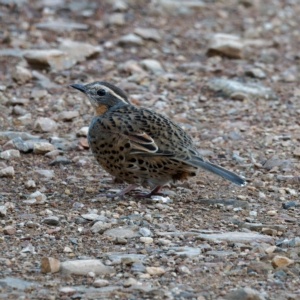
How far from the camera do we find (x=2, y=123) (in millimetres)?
10375

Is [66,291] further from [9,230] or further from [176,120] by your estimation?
[176,120]

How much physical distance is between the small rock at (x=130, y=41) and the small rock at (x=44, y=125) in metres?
3.86

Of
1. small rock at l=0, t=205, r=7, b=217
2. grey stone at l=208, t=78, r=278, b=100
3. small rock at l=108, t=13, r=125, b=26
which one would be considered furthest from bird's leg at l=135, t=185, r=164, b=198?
small rock at l=108, t=13, r=125, b=26

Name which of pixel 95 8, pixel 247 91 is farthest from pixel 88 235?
pixel 95 8

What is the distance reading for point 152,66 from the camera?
12.8 meters

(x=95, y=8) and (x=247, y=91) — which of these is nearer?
(x=247, y=91)

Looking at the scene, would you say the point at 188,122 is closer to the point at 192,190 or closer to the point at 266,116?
the point at 266,116

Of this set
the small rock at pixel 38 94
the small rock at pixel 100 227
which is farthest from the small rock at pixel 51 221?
the small rock at pixel 38 94

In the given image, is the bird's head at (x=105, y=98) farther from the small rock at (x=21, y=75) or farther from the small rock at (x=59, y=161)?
the small rock at (x=21, y=75)

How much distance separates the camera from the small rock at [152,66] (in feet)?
42.0

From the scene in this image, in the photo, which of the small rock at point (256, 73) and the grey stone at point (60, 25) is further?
the grey stone at point (60, 25)

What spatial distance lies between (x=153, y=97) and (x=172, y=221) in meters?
4.54

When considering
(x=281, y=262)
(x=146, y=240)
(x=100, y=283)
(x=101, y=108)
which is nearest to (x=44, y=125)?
(x=101, y=108)

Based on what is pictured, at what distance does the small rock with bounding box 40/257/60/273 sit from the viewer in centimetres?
597
